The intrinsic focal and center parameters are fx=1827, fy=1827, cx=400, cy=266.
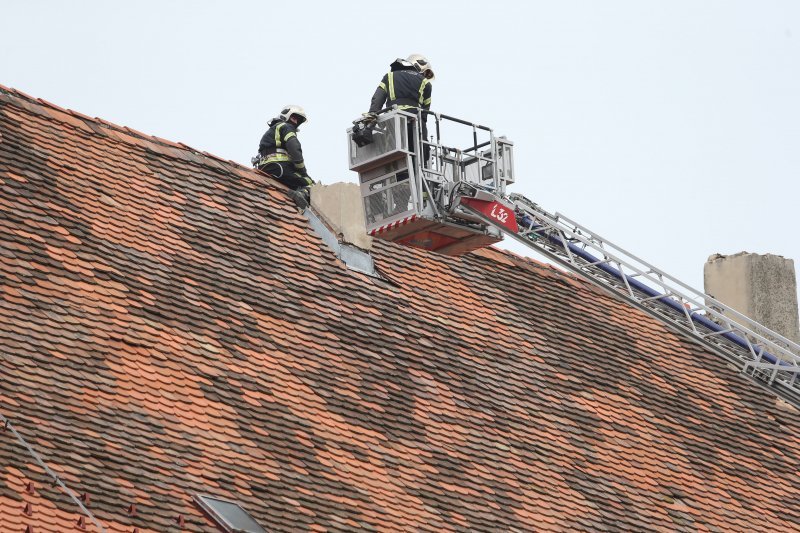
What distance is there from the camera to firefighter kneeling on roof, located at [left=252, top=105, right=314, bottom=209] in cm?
2391

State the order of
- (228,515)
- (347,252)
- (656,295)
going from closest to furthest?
(228,515), (347,252), (656,295)

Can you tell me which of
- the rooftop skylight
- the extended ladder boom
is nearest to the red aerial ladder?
the extended ladder boom

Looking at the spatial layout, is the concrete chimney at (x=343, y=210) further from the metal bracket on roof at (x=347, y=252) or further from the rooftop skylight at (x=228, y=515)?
Result: the rooftop skylight at (x=228, y=515)

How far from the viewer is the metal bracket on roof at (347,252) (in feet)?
73.8

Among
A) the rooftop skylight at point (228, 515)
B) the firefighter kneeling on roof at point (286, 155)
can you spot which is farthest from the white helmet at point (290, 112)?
the rooftop skylight at point (228, 515)

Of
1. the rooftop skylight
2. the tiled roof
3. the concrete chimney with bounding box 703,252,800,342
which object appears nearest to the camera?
the rooftop skylight

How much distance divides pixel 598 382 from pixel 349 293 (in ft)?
11.7

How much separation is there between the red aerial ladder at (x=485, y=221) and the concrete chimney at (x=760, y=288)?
3.15m

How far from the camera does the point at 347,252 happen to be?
74.1 feet

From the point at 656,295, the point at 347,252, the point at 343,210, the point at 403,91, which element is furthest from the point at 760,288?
the point at 347,252

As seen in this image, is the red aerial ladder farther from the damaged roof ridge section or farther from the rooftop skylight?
the rooftop skylight

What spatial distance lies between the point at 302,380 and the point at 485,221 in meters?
4.96

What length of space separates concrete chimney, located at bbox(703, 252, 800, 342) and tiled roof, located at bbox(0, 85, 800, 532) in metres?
3.33

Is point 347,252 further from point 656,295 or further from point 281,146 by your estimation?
point 656,295
